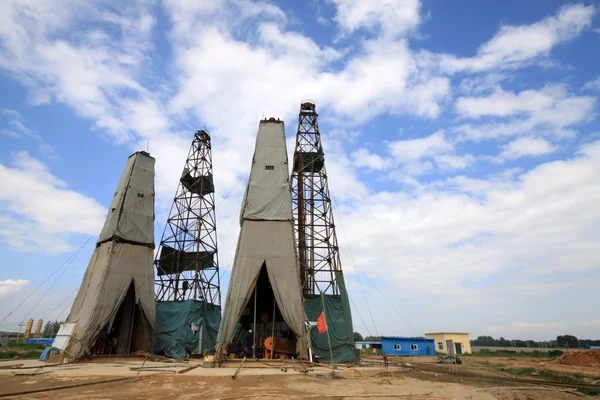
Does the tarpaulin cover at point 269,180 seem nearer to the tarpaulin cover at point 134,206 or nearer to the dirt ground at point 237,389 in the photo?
the tarpaulin cover at point 134,206

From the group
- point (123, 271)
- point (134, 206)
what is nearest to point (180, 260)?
point (134, 206)

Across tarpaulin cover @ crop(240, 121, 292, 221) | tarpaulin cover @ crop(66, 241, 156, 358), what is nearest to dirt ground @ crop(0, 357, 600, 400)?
tarpaulin cover @ crop(66, 241, 156, 358)

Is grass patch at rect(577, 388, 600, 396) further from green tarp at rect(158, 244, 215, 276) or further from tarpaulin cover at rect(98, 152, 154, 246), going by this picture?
green tarp at rect(158, 244, 215, 276)

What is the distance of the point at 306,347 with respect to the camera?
56.2 feet

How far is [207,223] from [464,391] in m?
22.5

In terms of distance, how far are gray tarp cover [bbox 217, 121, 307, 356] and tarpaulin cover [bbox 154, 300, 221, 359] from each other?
9191 millimetres

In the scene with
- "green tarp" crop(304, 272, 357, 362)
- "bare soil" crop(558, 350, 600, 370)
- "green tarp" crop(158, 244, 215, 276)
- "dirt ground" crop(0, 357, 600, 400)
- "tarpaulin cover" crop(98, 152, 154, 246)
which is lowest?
"dirt ground" crop(0, 357, 600, 400)

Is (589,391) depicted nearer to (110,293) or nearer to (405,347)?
(110,293)

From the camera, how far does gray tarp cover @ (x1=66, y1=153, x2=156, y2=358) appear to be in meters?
19.8

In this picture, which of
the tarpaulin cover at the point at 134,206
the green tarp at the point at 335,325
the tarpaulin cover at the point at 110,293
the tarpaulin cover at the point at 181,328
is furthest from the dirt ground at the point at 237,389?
the tarpaulin cover at the point at 181,328

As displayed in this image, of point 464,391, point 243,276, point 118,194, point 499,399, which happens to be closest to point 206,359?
point 243,276

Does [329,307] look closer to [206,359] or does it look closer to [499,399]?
[206,359]

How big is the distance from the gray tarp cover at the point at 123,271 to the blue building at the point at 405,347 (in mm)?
25338

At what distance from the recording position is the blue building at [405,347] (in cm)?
3888
